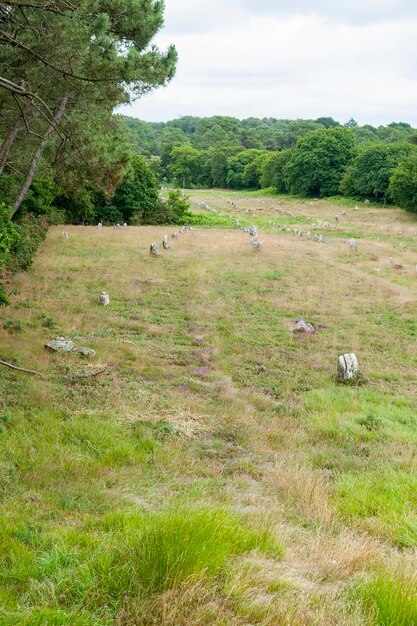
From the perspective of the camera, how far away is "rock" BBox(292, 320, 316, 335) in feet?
61.4

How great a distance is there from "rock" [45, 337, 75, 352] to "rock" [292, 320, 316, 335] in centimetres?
880

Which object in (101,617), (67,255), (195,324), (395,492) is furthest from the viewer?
(67,255)

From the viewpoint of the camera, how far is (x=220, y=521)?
4898mm

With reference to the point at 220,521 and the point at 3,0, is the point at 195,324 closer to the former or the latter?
the point at 3,0

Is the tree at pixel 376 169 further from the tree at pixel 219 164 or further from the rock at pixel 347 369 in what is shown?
the rock at pixel 347 369

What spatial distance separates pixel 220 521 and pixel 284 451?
170 inches

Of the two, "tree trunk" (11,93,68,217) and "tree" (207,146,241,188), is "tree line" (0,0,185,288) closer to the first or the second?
"tree trunk" (11,93,68,217)

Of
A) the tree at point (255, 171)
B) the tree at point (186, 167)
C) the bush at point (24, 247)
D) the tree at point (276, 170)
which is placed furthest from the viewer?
the tree at point (186, 167)

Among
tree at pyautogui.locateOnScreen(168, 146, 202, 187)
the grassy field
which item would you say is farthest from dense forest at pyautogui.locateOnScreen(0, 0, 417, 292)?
tree at pyautogui.locateOnScreen(168, 146, 202, 187)

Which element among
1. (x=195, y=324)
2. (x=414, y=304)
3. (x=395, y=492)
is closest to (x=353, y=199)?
(x=414, y=304)

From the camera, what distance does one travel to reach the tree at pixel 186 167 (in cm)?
11775

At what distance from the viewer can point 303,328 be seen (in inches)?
742

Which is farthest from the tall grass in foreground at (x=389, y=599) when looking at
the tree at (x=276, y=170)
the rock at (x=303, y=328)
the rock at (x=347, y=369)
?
the tree at (x=276, y=170)

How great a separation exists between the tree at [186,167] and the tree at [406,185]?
64.3m
